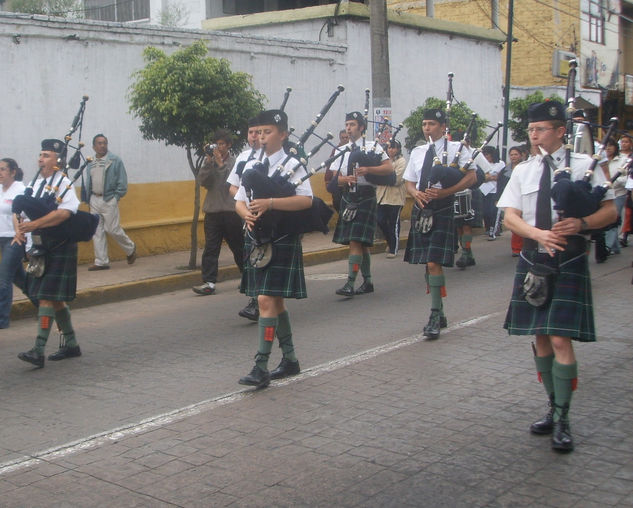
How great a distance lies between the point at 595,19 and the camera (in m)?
30.7

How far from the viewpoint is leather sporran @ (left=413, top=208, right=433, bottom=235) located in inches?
314

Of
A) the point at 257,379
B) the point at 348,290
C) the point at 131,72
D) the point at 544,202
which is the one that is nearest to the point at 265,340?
the point at 257,379

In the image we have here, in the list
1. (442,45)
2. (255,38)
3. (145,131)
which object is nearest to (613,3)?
(442,45)

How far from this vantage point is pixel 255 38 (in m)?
15.5

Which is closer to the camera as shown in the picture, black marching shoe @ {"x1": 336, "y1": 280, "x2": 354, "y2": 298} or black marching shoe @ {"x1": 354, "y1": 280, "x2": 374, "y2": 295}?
black marching shoe @ {"x1": 336, "y1": 280, "x2": 354, "y2": 298}

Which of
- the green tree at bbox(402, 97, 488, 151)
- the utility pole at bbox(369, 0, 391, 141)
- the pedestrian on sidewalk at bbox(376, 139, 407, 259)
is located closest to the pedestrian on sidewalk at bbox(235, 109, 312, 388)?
the pedestrian on sidewalk at bbox(376, 139, 407, 259)

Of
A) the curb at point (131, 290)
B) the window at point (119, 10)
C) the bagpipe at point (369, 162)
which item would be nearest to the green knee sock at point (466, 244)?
the bagpipe at point (369, 162)

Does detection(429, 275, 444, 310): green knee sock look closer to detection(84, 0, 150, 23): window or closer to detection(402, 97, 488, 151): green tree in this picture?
detection(402, 97, 488, 151): green tree

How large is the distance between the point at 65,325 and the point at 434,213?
337cm

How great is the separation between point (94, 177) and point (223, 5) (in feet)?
43.9

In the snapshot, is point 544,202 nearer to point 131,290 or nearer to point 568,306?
point 568,306

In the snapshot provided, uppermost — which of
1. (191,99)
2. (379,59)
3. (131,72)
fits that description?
(379,59)

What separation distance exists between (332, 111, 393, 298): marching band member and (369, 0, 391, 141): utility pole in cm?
514

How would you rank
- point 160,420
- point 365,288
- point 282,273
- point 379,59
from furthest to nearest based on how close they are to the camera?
1. point 379,59
2. point 365,288
3. point 282,273
4. point 160,420
